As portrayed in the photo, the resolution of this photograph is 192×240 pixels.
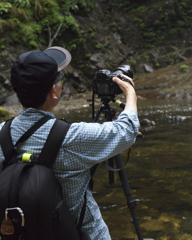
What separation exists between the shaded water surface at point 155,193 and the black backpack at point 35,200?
1.47 meters

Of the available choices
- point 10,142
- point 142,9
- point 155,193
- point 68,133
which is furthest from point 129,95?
point 142,9

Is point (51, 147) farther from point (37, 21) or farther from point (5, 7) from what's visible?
point (37, 21)

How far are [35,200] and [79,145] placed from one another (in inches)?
11.2

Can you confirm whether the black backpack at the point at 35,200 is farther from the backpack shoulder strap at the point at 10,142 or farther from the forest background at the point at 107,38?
the forest background at the point at 107,38

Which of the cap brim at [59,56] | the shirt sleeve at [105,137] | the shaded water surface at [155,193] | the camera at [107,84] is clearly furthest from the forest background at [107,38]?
the shirt sleeve at [105,137]

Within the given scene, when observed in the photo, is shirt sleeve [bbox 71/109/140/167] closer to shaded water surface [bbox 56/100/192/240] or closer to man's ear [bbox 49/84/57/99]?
man's ear [bbox 49/84/57/99]

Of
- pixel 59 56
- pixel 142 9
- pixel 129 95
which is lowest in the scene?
pixel 142 9

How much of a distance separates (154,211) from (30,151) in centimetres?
202

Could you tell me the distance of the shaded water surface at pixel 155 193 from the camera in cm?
260

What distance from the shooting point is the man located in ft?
4.11

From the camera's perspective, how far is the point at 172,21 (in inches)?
964

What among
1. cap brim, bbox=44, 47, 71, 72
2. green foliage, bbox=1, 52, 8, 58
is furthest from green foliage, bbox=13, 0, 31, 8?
cap brim, bbox=44, 47, 71, 72

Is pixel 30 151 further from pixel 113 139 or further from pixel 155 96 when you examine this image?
pixel 155 96

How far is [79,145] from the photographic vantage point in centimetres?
127
